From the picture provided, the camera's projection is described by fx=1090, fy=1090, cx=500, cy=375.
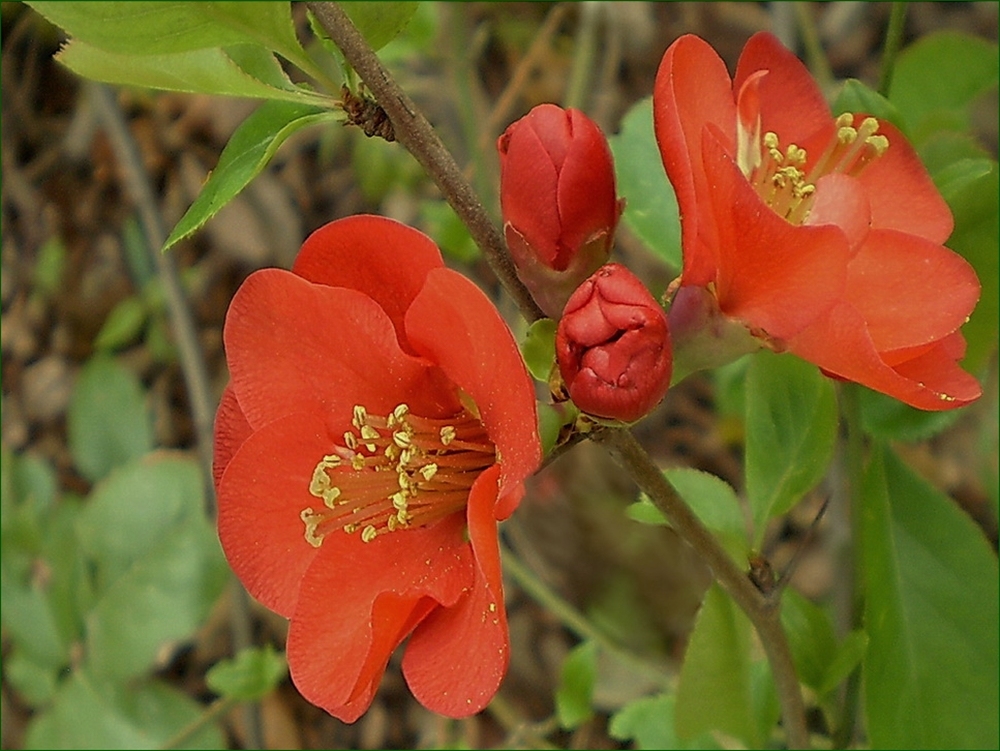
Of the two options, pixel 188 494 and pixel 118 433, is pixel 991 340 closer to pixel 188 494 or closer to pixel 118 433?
pixel 188 494

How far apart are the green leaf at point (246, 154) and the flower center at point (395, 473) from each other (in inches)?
6.7

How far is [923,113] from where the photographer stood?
3.94 feet

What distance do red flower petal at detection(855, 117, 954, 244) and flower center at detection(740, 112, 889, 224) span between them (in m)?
0.01

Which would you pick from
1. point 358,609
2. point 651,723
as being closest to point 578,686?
point 651,723

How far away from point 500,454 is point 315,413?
5.9 inches

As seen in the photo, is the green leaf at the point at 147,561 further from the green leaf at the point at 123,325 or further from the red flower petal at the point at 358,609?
the red flower petal at the point at 358,609

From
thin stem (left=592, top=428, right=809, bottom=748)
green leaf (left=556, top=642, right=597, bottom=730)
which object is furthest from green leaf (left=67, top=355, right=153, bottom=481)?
thin stem (left=592, top=428, right=809, bottom=748)

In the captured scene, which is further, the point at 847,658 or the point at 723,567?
the point at 847,658

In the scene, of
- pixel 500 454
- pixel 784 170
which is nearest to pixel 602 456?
pixel 784 170

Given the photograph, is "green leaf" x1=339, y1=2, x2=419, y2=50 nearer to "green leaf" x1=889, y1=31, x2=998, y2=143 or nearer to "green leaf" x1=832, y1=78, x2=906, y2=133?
"green leaf" x1=832, y1=78, x2=906, y2=133

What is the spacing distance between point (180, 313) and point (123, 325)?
0.82 feet

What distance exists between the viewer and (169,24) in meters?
0.50

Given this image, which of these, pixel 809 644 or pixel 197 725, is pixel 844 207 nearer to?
pixel 809 644

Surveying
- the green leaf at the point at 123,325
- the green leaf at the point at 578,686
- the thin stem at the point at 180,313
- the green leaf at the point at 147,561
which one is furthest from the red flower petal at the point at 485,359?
the green leaf at the point at 123,325
